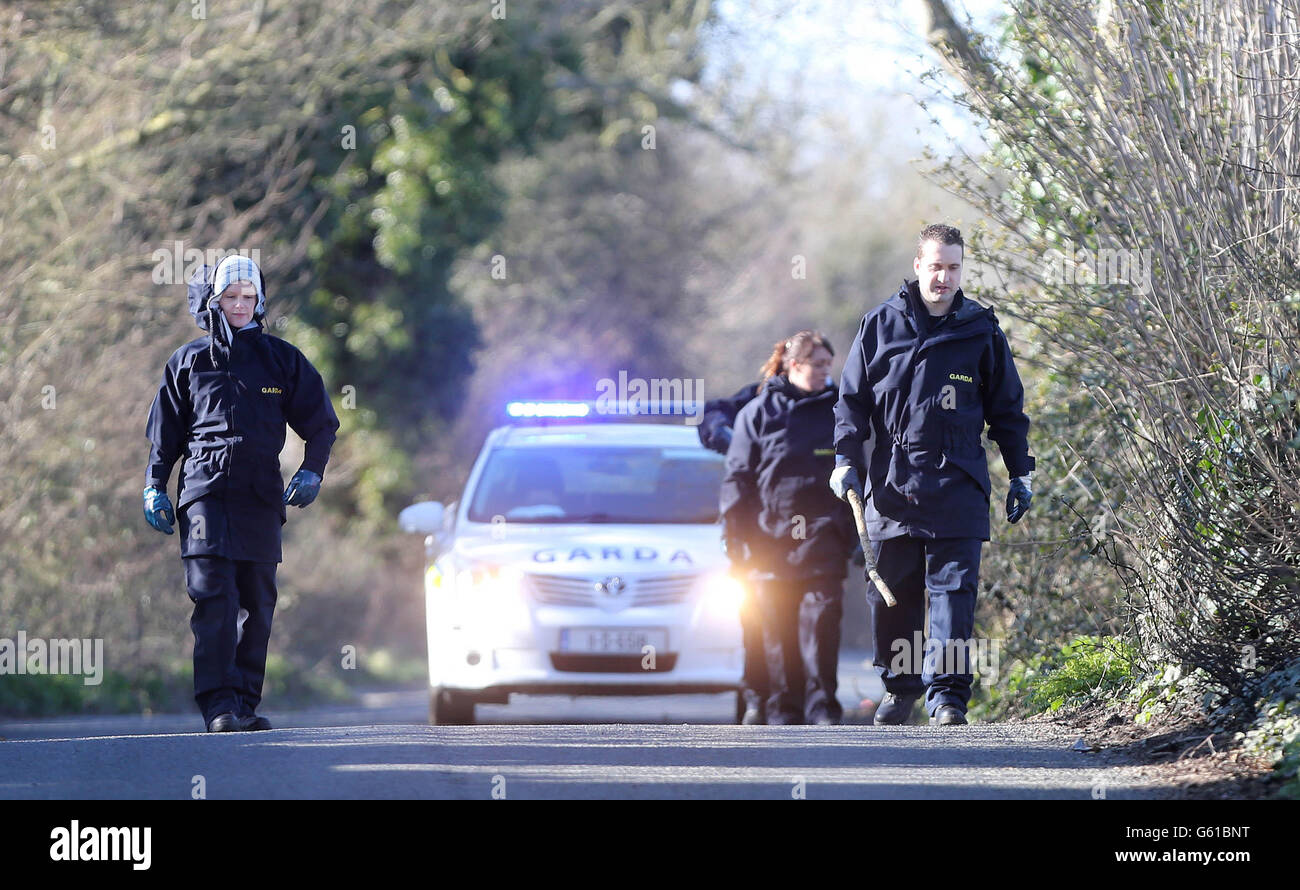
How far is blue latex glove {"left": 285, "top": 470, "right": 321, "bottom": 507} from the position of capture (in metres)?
8.66

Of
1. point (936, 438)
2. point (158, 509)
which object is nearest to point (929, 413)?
point (936, 438)

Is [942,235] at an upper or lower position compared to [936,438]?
upper

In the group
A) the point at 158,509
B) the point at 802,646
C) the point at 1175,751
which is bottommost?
the point at 1175,751

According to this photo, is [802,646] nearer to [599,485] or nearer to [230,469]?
[599,485]

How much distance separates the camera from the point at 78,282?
55.0 feet

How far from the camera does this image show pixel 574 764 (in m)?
6.92

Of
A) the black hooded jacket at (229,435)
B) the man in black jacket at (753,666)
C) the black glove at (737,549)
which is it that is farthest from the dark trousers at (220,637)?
the man in black jacket at (753,666)

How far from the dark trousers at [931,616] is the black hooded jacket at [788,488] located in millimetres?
1351

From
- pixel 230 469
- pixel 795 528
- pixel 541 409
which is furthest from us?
pixel 541 409

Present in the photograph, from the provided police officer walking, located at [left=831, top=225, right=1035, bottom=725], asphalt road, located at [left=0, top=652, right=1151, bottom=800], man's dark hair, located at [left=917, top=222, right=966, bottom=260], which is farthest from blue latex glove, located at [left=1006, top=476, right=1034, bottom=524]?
man's dark hair, located at [left=917, top=222, right=966, bottom=260]

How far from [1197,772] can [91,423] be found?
11887mm

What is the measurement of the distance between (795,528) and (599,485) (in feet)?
5.43
